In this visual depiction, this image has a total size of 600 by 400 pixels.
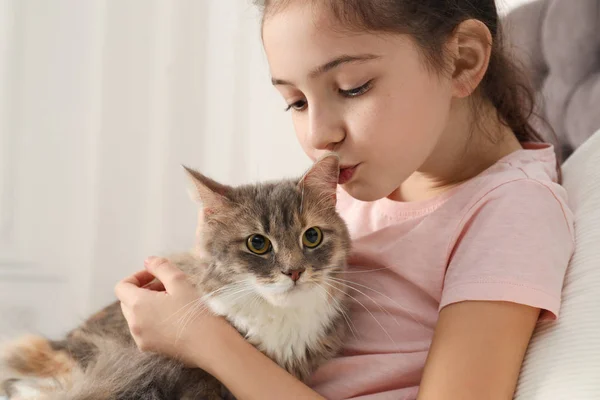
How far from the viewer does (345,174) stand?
134 cm

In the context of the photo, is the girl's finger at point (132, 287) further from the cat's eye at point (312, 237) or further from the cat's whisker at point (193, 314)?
the cat's eye at point (312, 237)

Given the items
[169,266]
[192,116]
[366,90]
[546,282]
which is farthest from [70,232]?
[546,282]

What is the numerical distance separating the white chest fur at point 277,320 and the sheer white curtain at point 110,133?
1438mm

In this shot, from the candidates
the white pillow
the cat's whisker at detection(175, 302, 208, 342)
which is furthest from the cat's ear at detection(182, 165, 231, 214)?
the white pillow

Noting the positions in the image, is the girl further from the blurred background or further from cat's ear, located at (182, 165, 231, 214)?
the blurred background

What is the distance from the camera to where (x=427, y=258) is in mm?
1288

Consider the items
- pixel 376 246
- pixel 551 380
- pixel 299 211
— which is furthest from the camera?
pixel 376 246

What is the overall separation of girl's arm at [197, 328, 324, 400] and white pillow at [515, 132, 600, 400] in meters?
0.43

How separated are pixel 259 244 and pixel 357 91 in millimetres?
399

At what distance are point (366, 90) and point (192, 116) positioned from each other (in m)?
1.78

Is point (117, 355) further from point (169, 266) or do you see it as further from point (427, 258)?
point (427, 258)

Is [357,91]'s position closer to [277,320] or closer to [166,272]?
[277,320]

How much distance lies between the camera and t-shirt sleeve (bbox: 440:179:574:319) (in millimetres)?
1102

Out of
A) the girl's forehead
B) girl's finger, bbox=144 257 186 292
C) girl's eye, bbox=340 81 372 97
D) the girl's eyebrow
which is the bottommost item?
girl's finger, bbox=144 257 186 292
